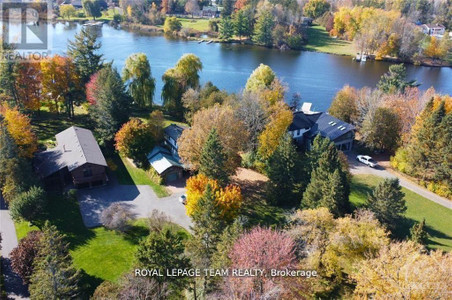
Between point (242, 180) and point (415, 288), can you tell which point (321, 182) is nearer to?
point (242, 180)

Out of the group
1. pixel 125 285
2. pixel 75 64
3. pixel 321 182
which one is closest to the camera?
pixel 125 285

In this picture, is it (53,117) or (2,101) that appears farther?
(53,117)

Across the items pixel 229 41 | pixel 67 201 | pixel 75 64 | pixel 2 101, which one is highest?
pixel 229 41

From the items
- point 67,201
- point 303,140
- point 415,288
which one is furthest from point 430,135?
point 67,201

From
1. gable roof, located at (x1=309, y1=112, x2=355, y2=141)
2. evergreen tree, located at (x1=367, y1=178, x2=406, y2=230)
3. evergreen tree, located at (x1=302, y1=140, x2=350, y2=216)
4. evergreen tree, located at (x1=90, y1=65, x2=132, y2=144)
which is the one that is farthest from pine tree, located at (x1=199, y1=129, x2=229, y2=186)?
gable roof, located at (x1=309, y1=112, x2=355, y2=141)

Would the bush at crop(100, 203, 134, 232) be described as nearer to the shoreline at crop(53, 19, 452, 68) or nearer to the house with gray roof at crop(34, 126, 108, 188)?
the house with gray roof at crop(34, 126, 108, 188)

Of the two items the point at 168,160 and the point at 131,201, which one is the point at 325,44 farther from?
the point at 131,201

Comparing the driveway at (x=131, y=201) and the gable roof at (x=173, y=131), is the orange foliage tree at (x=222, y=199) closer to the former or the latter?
the driveway at (x=131, y=201)

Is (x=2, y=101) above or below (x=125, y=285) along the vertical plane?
above

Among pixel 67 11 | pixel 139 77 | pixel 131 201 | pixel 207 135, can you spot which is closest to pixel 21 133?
pixel 131 201
